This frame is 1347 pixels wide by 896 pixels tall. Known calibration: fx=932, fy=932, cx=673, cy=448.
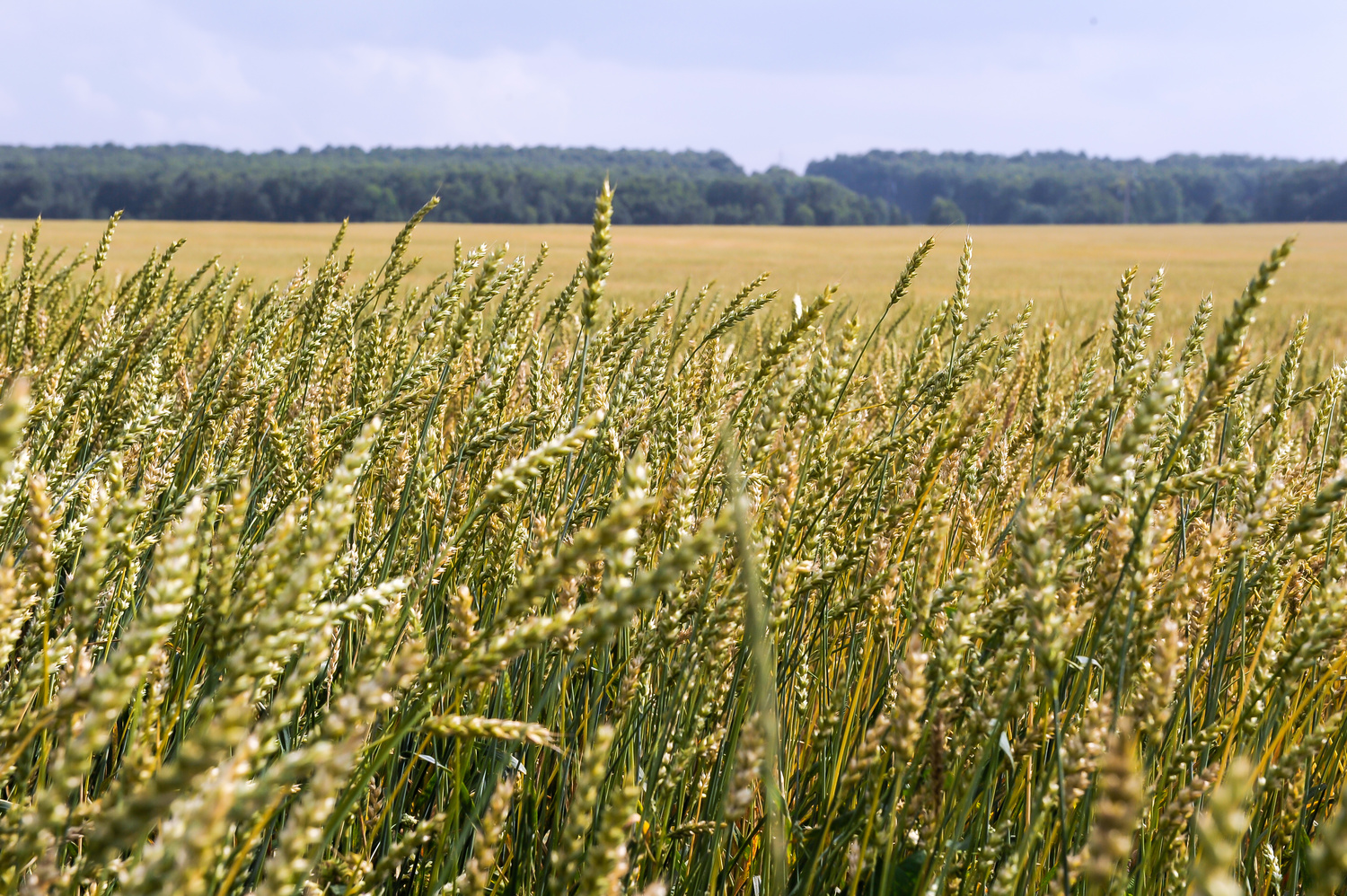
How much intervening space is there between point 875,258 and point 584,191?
4893 cm

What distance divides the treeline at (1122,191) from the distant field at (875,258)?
73.5 ft

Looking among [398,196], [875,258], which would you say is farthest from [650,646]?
[398,196]

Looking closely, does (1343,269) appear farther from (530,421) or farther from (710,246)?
(530,421)

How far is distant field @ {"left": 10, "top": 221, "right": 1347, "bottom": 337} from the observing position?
16.9m

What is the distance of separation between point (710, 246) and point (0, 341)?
126 feet

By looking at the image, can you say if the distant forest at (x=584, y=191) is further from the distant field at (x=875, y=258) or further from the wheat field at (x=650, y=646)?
the wheat field at (x=650, y=646)

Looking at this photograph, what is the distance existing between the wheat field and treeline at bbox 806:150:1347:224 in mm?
70733

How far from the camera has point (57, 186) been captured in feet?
247

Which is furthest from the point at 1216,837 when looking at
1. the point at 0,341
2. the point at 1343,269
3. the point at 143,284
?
the point at 1343,269

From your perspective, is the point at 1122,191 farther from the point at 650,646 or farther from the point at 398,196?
the point at 650,646

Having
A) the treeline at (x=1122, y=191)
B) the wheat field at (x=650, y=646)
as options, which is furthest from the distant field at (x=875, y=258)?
the treeline at (x=1122, y=191)

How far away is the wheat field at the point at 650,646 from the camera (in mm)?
643

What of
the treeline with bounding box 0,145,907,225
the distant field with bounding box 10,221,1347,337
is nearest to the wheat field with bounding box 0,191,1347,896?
the distant field with bounding box 10,221,1347,337

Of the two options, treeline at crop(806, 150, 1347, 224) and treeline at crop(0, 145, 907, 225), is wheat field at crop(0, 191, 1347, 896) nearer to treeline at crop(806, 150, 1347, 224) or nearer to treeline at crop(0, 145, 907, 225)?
treeline at crop(0, 145, 907, 225)
